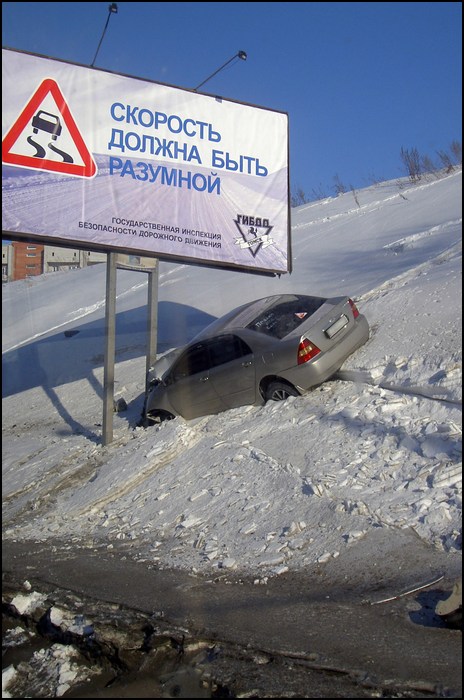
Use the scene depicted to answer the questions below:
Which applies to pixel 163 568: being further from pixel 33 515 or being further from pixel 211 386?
pixel 211 386

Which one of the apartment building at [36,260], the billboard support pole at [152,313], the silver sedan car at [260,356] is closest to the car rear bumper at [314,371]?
the silver sedan car at [260,356]

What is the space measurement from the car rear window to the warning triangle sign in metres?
4.08

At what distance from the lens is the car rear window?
11.6 meters

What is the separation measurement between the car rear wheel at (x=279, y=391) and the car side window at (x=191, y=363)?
1252mm

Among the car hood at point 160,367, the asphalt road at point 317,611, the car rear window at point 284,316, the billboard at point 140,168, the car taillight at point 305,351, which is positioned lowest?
the asphalt road at point 317,611

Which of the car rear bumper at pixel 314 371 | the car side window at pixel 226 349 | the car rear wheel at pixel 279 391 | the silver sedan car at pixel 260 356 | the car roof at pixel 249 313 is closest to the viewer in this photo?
the car rear bumper at pixel 314 371

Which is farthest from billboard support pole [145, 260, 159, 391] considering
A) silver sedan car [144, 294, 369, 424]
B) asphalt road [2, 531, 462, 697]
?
asphalt road [2, 531, 462, 697]

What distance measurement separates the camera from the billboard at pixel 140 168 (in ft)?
42.2

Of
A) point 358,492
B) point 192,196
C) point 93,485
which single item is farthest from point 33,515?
point 192,196

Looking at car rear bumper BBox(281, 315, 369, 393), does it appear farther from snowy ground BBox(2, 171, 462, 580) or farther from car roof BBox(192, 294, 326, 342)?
car roof BBox(192, 294, 326, 342)

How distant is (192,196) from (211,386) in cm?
410

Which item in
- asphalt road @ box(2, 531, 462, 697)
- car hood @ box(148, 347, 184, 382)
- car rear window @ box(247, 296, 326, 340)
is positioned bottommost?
asphalt road @ box(2, 531, 462, 697)

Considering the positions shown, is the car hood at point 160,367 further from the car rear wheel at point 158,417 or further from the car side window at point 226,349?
the car side window at point 226,349

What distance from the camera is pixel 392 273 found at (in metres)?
16.6
